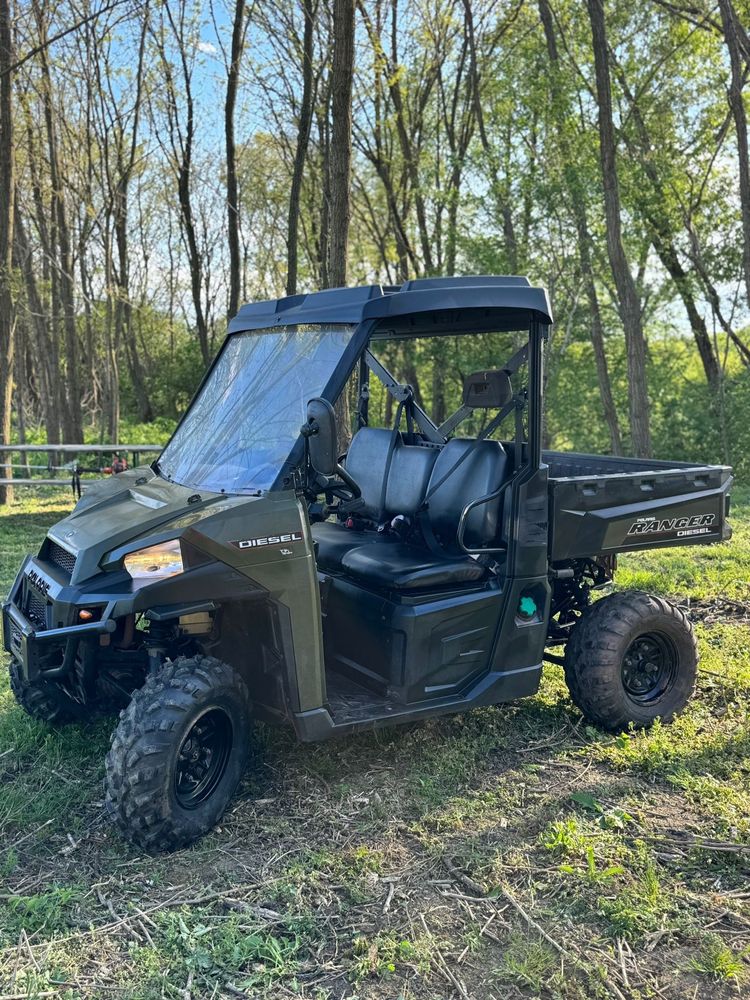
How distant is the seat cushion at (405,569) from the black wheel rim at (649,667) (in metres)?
1.13

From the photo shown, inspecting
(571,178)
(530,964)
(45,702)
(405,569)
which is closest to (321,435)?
(405,569)

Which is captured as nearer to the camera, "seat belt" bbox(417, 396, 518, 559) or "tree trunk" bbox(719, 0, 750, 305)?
"seat belt" bbox(417, 396, 518, 559)

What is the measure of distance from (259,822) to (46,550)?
154cm

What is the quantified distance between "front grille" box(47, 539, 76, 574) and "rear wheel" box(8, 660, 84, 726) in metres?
0.77

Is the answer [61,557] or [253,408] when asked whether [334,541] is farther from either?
[61,557]

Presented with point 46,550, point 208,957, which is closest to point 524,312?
point 46,550

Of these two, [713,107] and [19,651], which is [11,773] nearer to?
[19,651]

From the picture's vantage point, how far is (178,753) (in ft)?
11.1

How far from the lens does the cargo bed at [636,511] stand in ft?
14.5

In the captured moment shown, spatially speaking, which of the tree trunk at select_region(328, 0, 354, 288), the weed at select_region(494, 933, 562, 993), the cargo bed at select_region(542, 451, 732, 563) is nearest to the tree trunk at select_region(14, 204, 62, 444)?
the tree trunk at select_region(328, 0, 354, 288)

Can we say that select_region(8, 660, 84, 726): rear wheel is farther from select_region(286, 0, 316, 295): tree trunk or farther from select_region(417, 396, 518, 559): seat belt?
select_region(286, 0, 316, 295): tree trunk

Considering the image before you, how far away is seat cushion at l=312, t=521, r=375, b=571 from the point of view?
452 cm

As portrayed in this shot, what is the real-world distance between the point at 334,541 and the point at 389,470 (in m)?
0.60

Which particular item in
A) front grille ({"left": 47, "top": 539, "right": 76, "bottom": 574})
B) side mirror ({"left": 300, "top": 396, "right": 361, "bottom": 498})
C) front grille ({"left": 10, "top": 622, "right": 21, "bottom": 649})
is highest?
side mirror ({"left": 300, "top": 396, "right": 361, "bottom": 498})
